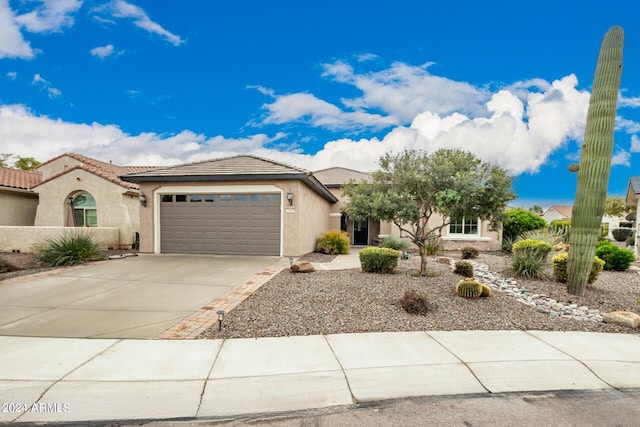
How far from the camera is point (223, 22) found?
10.9 metres

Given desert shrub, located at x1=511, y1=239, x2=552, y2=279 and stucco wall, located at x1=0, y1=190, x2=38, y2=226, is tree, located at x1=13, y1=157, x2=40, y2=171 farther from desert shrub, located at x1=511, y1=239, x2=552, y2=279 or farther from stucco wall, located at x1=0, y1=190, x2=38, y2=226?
desert shrub, located at x1=511, y1=239, x2=552, y2=279

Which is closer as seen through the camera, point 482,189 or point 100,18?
point 482,189

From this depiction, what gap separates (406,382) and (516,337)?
8.35ft

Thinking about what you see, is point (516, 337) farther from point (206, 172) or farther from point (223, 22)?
point (223, 22)

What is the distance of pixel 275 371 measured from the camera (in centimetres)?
357

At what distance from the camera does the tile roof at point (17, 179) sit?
1634 cm

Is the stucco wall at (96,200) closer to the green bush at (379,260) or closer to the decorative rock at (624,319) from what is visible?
the green bush at (379,260)

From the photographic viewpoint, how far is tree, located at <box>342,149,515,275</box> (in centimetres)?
780

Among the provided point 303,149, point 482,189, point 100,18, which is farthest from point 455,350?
point 303,149

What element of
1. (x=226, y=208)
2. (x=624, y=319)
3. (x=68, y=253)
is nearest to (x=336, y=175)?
(x=226, y=208)

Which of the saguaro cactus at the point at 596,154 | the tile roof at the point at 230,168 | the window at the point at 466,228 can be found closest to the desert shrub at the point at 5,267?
the tile roof at the point at 230,168

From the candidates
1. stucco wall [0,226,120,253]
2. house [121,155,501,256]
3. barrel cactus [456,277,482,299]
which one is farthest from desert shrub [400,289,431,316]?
stucco wall [0,226,120,253]

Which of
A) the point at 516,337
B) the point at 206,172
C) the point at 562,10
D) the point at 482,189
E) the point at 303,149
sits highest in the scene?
the point at 562,10

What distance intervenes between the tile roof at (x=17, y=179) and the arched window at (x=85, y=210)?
3628 millimetres
